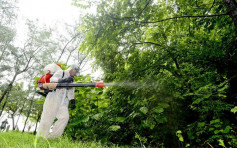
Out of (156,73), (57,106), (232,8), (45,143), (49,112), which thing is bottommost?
(45,143)

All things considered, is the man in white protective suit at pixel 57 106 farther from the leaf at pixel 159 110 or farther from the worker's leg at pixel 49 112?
the leaf at pixel 159 110

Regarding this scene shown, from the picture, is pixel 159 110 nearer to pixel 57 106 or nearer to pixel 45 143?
pixel 45 143

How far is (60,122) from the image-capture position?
12.2 feet

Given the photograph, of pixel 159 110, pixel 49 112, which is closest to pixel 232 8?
pixel 159 110

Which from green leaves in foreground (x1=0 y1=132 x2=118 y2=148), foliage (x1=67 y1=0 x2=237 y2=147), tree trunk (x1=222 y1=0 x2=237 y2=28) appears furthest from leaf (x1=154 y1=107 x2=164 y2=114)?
tree trunk (x1=222 y1=0 x2=237 y2=28)

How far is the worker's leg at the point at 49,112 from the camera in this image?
375 cm

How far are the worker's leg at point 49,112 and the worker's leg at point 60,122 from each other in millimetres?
147

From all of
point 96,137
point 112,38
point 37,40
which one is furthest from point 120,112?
point 37,40

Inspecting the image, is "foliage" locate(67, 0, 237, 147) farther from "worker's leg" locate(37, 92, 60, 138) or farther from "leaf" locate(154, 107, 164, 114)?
"worker's leg" locate(37, 92, 60, 138)

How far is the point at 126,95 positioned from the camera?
407 cm

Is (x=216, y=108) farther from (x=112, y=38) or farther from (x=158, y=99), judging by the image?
(x=112, y=38)

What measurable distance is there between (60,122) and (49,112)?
0.43 meters

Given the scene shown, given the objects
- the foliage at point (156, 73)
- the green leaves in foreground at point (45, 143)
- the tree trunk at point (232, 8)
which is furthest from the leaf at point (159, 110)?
the tree trunk at point (232, 8)

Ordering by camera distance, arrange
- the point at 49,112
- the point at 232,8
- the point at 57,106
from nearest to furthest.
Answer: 1. the point at 232,8
2. the point at 49,112
3. the point at 57,106
